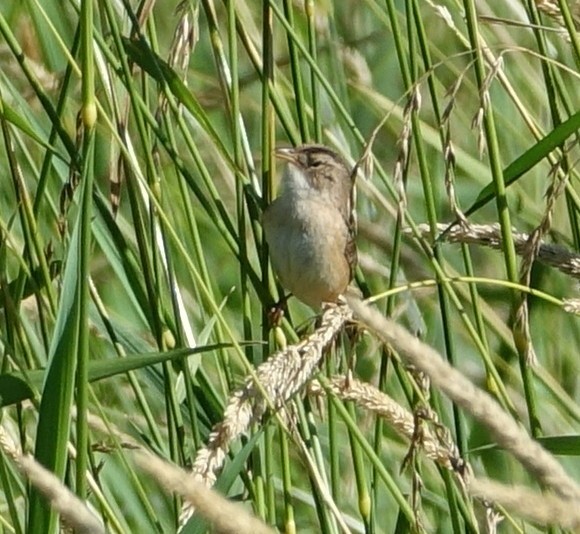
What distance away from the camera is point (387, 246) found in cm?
320

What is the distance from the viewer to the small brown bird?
10.3 feet

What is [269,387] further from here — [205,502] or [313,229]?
[313,229]

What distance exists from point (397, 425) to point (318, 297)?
1.45m

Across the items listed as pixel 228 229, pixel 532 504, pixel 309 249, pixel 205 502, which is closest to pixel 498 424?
pixel 532 504

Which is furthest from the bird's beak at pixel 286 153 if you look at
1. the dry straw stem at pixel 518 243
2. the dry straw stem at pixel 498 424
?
the dry straw stem at pixel 498 424

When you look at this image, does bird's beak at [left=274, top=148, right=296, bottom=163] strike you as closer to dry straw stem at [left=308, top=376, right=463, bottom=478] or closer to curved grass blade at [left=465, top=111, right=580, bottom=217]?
curved grass blade at [left=465, top=111, right=580, bottom=217]

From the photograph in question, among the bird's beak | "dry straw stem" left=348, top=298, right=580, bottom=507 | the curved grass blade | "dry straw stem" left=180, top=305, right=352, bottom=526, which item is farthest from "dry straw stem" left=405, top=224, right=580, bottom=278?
"dry straw stem" left=348, top=298, right=580, bottom=507

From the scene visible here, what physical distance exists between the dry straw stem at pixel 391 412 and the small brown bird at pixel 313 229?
103cm

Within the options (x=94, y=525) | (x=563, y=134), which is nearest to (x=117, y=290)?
(x=563, y=134)

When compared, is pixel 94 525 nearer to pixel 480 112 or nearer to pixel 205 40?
pixel 480 112

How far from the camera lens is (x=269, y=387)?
173cm

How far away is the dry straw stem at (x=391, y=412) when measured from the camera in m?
1.86

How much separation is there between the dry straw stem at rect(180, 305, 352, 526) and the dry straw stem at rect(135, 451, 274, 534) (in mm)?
756

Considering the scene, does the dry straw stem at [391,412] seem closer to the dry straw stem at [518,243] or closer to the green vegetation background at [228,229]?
the green vegetation background at [228,229]
